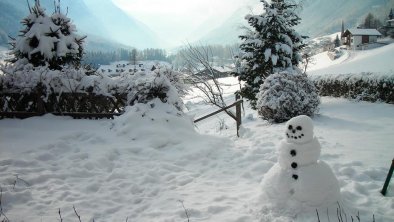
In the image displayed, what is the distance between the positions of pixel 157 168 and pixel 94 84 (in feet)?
15.0

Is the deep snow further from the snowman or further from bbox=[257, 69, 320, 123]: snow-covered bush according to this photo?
bbox=[257, 69, 320, 123]: snow-covered bush

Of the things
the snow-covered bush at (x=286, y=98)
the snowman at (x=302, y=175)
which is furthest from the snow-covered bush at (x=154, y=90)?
the snowman at (x=302, y=175)

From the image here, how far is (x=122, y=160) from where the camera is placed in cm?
618

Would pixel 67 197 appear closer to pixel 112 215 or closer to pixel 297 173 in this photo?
pixel 112 215

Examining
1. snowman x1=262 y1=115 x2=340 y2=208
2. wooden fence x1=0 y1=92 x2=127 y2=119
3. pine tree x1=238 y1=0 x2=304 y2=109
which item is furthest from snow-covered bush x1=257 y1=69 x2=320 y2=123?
snowman x1=262 y1=115 x2=340 y2=208

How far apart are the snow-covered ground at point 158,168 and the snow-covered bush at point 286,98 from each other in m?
1.15

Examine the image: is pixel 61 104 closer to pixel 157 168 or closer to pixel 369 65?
pixel 157 168

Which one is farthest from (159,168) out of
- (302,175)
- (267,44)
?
(267,44)

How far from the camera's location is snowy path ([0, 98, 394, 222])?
3956 mm

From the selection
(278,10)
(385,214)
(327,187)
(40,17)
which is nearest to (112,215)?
(327,187)

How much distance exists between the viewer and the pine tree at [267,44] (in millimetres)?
14633

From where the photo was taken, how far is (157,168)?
18.8ft

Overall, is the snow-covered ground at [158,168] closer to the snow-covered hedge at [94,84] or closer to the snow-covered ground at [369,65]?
the snow-covered hedge at [94,84]

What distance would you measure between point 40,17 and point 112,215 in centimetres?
936
